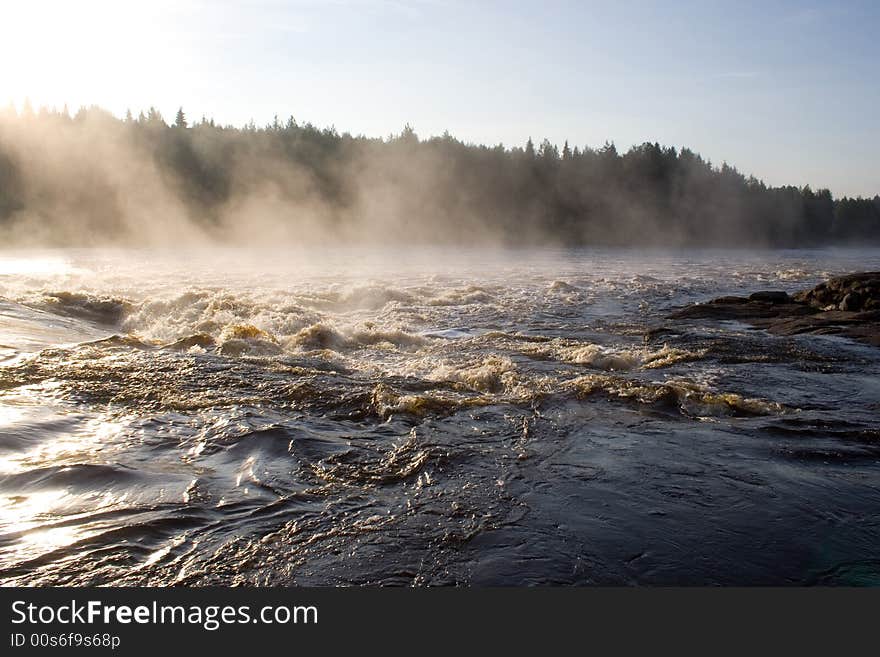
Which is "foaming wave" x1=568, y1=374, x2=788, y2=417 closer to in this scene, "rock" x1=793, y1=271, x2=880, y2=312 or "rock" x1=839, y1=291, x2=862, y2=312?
"rock" x1=839, y1=291, x2=862, y2=312

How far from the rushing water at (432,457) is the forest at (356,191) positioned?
38.7m

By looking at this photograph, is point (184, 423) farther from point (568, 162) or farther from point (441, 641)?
point (568, 162)

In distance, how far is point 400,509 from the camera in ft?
12.8

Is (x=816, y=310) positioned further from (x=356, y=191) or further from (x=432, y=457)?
(x=356, y=191)

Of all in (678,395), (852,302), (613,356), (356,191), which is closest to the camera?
(678,395)

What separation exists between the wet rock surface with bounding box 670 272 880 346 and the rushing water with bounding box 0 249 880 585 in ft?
4.66

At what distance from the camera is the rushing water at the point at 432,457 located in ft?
10.9

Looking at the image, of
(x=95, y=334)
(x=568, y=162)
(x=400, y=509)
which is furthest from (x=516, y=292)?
(x=568, y=162)

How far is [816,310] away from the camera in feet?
43.7

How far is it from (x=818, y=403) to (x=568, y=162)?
215ft

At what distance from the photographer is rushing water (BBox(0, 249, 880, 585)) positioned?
3.33 meters

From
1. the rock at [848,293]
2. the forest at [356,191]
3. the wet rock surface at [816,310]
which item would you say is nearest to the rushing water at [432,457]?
the wet rock surface at [816,310]

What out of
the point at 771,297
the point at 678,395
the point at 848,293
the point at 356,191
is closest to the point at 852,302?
the point at 848,293

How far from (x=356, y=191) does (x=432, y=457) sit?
180 ft
